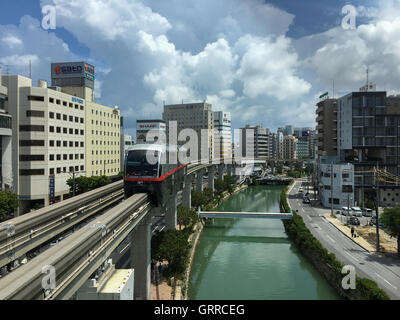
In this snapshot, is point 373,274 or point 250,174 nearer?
point 373,274

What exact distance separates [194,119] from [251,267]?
8488cm

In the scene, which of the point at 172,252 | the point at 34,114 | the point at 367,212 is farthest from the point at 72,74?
the point at 367,212

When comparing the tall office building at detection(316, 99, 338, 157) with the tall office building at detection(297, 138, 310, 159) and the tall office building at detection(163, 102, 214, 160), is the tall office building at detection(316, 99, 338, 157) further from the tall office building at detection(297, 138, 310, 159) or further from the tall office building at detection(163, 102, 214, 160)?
the tall office building at detection(297, 138, 310, 159)

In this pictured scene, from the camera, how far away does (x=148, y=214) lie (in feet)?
55.9

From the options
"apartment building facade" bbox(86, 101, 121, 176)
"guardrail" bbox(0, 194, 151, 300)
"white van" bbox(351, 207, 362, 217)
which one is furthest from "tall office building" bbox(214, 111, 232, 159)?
"guardrail" bbox(0, 194, 151, 300)

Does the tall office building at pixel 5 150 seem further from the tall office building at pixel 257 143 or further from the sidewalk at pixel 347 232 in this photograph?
the tall office building at pixel 257 143

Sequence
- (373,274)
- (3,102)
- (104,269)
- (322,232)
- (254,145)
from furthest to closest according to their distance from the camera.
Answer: (254,145), (3,102), (322,232), (373,274), (104,269)

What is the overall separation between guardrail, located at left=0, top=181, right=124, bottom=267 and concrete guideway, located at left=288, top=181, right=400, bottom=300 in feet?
58.5

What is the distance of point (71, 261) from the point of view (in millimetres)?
7711

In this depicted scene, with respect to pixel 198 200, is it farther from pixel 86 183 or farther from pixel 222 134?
pixel 222 134

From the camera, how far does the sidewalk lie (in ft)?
80.5

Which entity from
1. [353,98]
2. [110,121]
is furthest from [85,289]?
[110,121]

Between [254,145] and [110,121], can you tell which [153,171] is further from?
[254,145]
